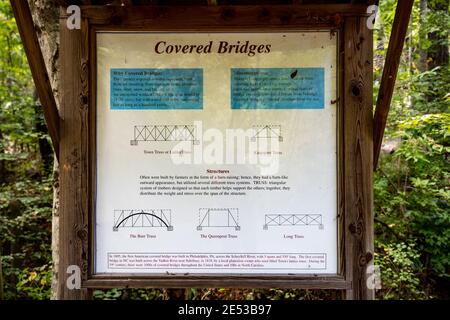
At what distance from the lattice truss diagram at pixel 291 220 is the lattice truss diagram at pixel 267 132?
49cm

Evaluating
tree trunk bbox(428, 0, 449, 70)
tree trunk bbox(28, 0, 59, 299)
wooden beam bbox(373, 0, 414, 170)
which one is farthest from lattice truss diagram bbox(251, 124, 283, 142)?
tree trunk bbox(428, 0, 449, 70)

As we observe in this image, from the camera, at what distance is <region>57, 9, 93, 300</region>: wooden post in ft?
6.62

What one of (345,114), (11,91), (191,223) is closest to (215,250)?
(191,223)

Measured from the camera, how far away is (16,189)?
5562mm

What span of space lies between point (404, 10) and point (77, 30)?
77.1 inches

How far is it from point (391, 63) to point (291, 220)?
1.12m

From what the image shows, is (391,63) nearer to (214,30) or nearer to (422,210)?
(214,30)

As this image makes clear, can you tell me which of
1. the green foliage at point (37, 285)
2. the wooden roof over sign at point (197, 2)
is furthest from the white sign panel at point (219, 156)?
the green foliage at point (37, 285)

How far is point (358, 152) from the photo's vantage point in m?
2.03

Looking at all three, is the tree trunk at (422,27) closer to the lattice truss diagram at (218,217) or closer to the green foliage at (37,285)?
the lattice truss diagram at (218,217)

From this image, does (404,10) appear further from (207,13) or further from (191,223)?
(191,223)

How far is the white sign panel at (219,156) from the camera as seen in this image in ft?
6.66

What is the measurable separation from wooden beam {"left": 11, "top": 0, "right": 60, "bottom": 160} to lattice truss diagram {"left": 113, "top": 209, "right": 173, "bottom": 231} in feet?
2.01
